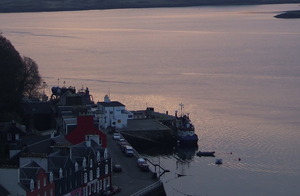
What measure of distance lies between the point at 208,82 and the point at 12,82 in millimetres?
12771

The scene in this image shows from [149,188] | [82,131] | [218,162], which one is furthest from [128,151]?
[149,188]

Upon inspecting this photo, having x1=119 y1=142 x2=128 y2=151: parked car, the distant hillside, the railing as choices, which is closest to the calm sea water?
the railing

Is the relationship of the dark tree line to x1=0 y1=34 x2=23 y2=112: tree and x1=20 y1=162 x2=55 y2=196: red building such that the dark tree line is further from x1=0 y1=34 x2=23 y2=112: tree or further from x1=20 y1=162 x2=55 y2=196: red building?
x1=20 y1=162 x2=55 y2=196: red building

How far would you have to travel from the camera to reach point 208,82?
32.7 metres

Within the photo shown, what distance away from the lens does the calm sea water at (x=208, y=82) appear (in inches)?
720

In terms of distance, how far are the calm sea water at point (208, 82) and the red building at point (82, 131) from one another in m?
1.76

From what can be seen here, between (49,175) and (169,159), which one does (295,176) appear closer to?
(169,159)

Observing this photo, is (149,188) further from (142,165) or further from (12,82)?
(12,82)

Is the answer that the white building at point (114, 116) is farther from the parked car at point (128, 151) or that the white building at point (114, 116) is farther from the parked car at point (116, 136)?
the parked car at point (128, 151)

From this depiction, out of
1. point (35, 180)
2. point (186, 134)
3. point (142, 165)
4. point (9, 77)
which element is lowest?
point (186, 134)

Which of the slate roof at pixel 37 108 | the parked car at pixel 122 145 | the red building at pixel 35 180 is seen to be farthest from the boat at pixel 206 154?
the red building at pixel 35 180

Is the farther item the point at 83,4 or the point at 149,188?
the point at 83,4

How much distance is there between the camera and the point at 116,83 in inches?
1264

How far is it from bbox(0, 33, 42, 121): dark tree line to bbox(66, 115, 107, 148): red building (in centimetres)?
253
